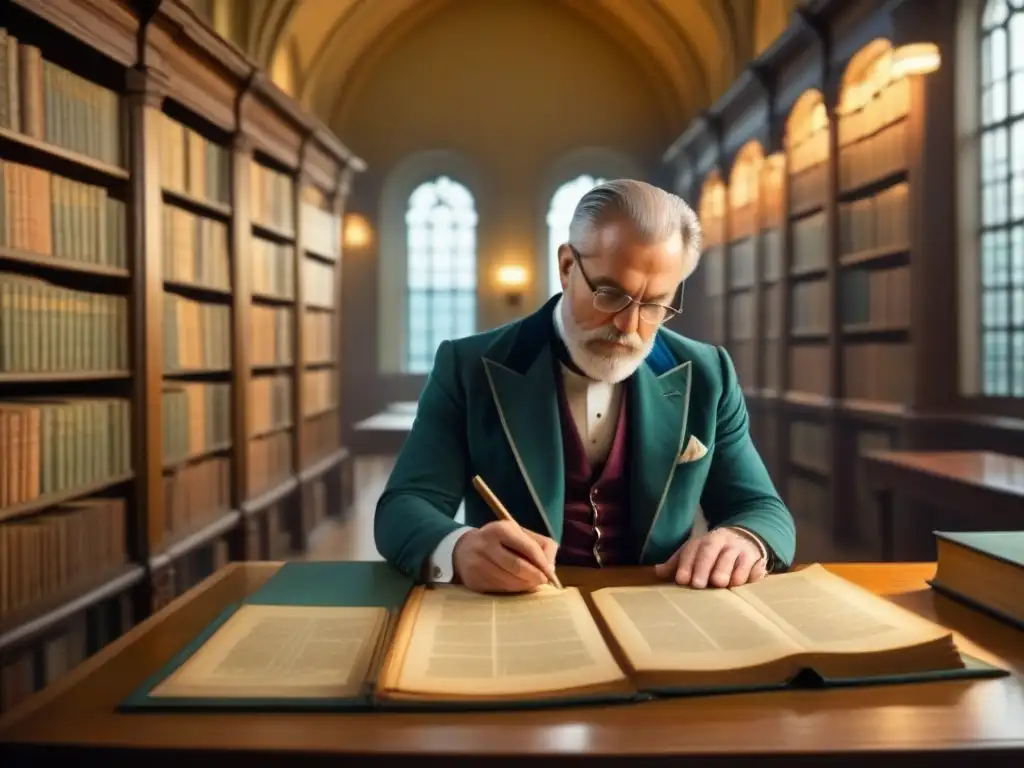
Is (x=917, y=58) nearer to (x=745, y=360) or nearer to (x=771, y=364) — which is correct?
(x=771, y=364)

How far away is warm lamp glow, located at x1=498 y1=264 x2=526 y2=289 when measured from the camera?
9.61m

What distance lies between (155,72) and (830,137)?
3784 mm

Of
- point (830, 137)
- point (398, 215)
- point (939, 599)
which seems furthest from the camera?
point (398, 215)

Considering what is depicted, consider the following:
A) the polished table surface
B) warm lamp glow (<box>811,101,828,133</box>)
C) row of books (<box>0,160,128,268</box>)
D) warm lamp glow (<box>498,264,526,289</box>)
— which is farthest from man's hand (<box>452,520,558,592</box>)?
warm lamp glow (<box>498,264,526,289</box>)

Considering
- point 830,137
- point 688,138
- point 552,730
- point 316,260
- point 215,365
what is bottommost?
point 552,730

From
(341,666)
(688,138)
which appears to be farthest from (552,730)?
(688,138)

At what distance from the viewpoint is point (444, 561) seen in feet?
4.96

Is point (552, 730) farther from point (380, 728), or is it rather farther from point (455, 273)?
point (455, 273)

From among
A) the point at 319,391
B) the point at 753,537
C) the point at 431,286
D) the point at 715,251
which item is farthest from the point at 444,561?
the point at 431,286

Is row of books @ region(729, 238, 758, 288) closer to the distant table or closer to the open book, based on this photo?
the distant table

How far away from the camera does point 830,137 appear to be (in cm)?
562

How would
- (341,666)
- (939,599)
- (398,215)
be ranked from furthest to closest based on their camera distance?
1. (398,215)
2. (939,599)
3. (341,666)

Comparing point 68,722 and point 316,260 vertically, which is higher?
point 316,260

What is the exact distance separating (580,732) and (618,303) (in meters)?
0.93
